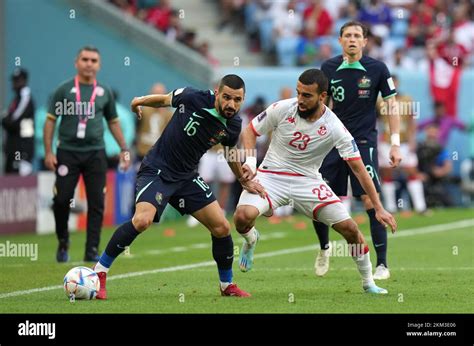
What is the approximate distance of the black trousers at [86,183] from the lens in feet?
50.6

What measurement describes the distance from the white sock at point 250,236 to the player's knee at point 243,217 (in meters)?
0.26

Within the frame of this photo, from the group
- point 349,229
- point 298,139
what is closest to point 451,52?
point 298,139

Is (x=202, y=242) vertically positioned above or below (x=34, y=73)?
below

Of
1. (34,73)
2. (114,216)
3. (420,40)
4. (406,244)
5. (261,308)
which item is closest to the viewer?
(261,308)

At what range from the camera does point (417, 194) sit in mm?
25172

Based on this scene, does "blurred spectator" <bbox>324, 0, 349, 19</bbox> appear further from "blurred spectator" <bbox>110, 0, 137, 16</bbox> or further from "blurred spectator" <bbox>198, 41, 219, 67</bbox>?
"blurred spectator" <bbox>110, 0, 137, 16</bbox>

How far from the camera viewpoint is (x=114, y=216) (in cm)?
2277

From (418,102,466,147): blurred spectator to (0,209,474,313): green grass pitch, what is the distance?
6.47 meters

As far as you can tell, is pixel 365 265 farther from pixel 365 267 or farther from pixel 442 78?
pixel 442 78

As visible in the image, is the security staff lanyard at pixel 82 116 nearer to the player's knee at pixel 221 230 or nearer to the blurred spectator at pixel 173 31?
the player's knee at pixel 221 230

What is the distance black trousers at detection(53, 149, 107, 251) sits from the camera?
608 inches

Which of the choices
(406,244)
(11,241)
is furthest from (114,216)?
(406,244)

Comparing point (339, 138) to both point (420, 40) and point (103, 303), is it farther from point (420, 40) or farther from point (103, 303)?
point (420, 40)

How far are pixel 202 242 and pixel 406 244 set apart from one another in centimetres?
299
